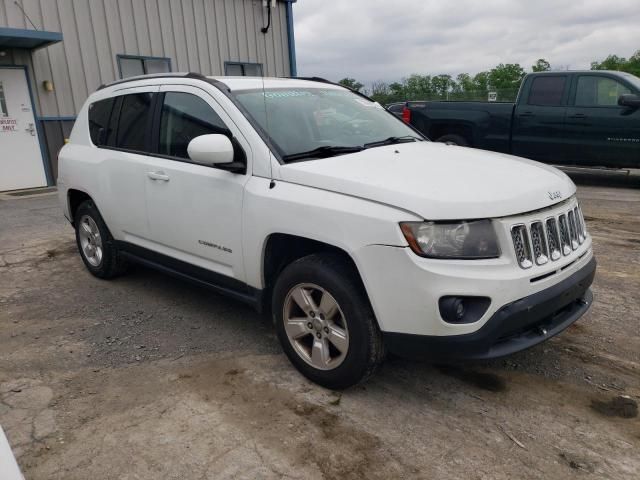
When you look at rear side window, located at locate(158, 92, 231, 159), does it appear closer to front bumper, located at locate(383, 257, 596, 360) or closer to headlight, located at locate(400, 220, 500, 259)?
headlight, located at locate(400, 220, 500, 259)

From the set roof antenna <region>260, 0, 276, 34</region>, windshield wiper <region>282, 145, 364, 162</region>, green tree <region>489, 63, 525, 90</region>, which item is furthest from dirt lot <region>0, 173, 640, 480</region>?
green tree <region>489, 63, 525, 90</region>

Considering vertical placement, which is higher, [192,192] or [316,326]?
[192,192]

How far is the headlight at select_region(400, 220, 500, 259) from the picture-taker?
2.50 m

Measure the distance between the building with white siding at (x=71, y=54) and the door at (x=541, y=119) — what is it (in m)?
7.39

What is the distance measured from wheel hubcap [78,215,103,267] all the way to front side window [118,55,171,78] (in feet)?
24.8

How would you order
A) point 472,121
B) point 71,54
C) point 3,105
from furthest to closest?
1. point 71,54
2. point 3,105
3. point 472,121

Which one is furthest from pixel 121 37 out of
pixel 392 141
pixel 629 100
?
pixel 629 100

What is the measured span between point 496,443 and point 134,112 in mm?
3524

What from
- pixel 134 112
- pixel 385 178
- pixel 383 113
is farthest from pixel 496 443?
pixel 134 112

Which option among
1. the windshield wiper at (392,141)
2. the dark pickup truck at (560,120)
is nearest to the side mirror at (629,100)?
the dark pickup truck at (560,120)

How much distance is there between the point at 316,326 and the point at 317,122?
4.64 feet

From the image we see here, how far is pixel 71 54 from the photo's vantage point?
10734 millimetres

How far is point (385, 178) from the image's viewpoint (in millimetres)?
2734

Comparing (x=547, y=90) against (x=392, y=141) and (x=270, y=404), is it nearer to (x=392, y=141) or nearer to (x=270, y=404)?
(x=392, y=141)
